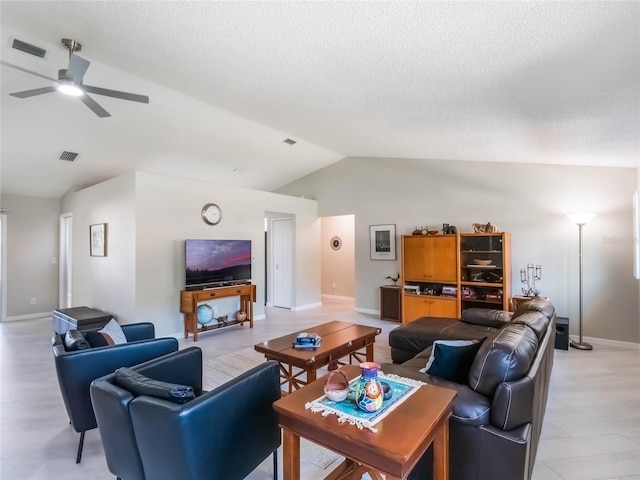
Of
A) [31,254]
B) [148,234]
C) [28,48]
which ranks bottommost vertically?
[31,254]

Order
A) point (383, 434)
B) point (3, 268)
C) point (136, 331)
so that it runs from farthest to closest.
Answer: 1. point (3, 268)
2. point (136, 331)
3. point (383, 434)

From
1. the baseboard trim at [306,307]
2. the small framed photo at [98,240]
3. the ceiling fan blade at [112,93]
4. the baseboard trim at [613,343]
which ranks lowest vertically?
the baseboard trim at [306,307]

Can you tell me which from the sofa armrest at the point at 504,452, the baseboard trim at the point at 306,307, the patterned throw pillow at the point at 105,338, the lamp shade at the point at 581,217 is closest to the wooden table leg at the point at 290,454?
the sofa armrest at the point at 504,452

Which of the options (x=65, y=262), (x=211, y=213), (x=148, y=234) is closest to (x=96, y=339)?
(x=148, y=234)

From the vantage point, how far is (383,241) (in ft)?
21.5

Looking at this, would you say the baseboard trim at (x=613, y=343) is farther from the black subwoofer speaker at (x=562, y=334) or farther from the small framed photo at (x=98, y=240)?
the small framed photo at (x=98, y=240)

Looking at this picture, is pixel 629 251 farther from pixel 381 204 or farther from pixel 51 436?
pixel 51 436

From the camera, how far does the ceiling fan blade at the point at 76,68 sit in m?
2.41

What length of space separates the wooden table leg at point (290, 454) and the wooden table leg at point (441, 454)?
0.66 m

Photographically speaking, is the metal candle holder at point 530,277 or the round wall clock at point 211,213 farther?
the round wall clock at point 211,213

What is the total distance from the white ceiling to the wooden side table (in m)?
2.51

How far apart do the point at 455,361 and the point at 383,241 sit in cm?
458

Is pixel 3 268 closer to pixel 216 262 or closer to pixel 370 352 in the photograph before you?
pixel 216 262

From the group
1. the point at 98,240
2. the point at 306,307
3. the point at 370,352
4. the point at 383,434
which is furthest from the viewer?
the point at 306,307
